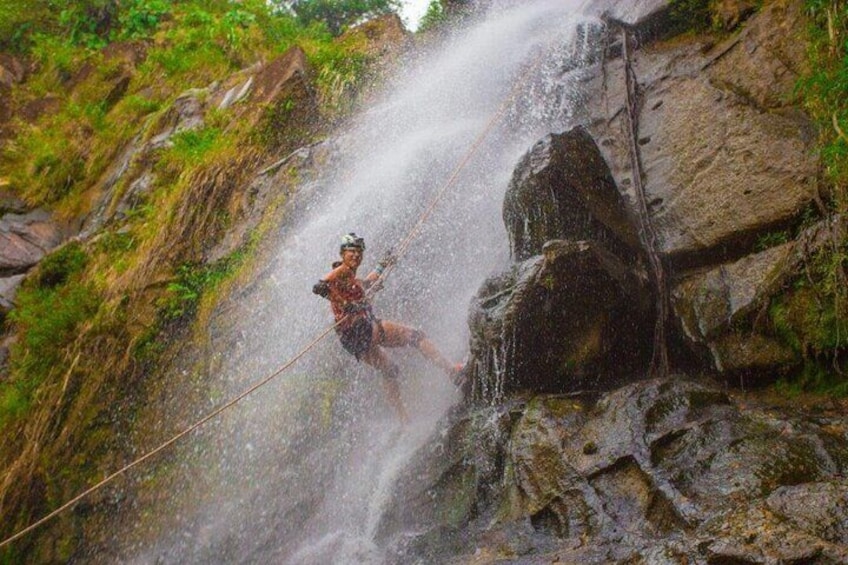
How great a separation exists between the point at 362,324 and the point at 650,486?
3.11m

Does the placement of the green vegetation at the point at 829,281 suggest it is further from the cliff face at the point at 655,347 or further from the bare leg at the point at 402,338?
the bare leg at the point at 402,338

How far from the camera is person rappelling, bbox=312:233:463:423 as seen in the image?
548cm

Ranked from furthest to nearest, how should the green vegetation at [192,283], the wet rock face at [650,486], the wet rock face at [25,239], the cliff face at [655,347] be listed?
1. the wet rock face at [25,239]
2. the green vegetation at [192,283]
3. the cliff face at [655,347]
4. the wet rock face at [650,486]

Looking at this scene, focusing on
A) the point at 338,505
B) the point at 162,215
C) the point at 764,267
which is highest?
the point at 162,215

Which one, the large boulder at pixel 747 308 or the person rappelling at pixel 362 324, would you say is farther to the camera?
the person rappelling at pixel 362 324

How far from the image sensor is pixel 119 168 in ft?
33.6

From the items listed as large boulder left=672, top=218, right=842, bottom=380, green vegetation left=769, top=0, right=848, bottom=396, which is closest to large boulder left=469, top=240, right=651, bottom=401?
large boulder left=672, top=218, right=842, bottom=380

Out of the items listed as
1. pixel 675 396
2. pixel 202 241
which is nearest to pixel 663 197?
pixel 675 396

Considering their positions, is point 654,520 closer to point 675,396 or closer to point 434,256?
point 675,396

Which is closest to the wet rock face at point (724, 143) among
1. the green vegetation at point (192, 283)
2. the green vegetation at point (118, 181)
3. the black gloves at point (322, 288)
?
the black gloves at point (322, 288)

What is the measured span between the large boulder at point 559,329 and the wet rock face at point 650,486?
1.12 feet

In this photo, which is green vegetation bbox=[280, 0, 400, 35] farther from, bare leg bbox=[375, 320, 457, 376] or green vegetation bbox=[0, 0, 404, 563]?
bare leg bbox=[375, 320, 457, 376]

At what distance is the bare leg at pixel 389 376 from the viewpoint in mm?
5777

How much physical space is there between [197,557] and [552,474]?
389 cm
